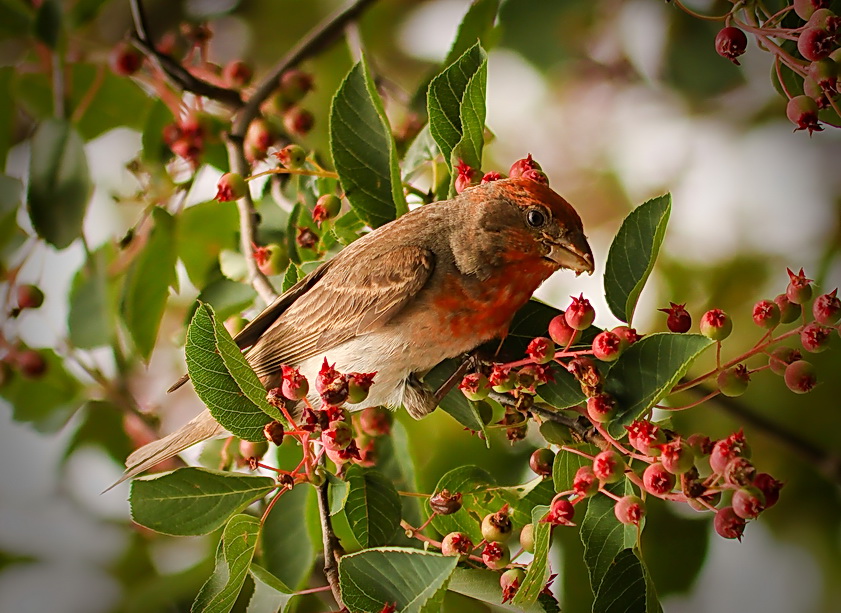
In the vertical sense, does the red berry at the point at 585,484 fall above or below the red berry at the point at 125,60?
below

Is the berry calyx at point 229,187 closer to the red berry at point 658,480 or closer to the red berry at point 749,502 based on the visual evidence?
the red berry at point 658,480

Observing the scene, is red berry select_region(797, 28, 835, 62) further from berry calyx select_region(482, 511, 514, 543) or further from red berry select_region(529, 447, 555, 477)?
berry calyx select_region(482, 511, 514, 543)

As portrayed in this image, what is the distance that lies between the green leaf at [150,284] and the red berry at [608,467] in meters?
1.32

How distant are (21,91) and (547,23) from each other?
1.77m

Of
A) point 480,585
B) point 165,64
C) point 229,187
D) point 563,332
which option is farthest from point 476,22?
point 480,585

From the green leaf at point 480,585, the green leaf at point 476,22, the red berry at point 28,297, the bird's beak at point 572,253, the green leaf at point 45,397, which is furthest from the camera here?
the green leaf at point 45,397

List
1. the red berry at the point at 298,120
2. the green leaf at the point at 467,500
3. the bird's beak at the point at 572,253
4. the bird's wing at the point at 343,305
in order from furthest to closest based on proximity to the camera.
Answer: the red berry at the point at 298,120 < the bird's wing at the point at 343,305 < the bird's beak at the point at 572,253 < the green leaf at the point at 467,500

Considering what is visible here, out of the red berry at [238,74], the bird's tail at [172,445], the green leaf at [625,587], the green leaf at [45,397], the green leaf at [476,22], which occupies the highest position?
the green leaf at [476,22]

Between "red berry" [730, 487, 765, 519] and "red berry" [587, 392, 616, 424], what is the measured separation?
9.4 inches

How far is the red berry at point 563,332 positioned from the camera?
1442mm

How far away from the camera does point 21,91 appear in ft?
8.82

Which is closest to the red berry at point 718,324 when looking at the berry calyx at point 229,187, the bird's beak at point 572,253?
the bird's beak at point 572,253

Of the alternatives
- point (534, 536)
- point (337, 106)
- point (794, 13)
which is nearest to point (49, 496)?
point (337, 106)

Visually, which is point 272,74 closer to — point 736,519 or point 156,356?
point 156,356
